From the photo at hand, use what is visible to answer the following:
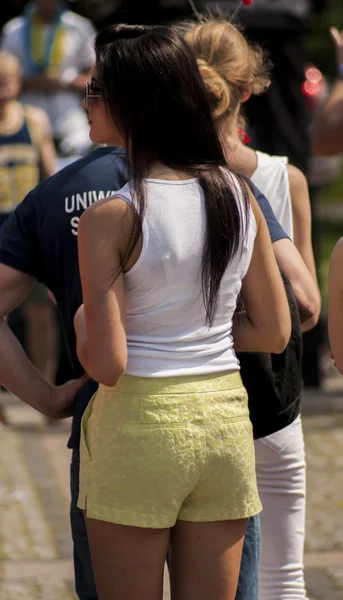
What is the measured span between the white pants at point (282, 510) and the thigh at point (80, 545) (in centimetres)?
58

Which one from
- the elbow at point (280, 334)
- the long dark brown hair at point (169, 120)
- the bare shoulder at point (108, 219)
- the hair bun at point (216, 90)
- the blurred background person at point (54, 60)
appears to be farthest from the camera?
the blurred background person at point (54, 60)

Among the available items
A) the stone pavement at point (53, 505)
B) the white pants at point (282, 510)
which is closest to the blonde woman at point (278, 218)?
the white pants at point (282, 510)

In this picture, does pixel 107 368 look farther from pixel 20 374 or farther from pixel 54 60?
pixel 54 60

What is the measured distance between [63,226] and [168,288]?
43 centimetres

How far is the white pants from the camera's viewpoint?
10.3 feet

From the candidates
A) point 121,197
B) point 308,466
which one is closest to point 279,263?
point 121,197

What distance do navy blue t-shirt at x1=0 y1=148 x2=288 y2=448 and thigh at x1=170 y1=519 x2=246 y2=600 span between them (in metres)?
0.45

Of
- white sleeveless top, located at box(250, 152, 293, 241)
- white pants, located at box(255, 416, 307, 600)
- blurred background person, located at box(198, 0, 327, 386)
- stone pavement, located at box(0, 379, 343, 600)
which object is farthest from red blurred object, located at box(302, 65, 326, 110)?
white pants, located at box(255, 416, 307, 600)

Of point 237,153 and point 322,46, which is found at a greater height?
point 237,153

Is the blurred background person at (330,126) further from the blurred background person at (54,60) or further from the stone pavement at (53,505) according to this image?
the blurred background person at (54,60)

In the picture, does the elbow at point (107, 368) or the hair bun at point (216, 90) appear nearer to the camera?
the elbow at point (107, 368)

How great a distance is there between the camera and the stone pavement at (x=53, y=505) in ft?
14.9

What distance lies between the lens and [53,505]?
553cm

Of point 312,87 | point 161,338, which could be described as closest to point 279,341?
point 161,338
